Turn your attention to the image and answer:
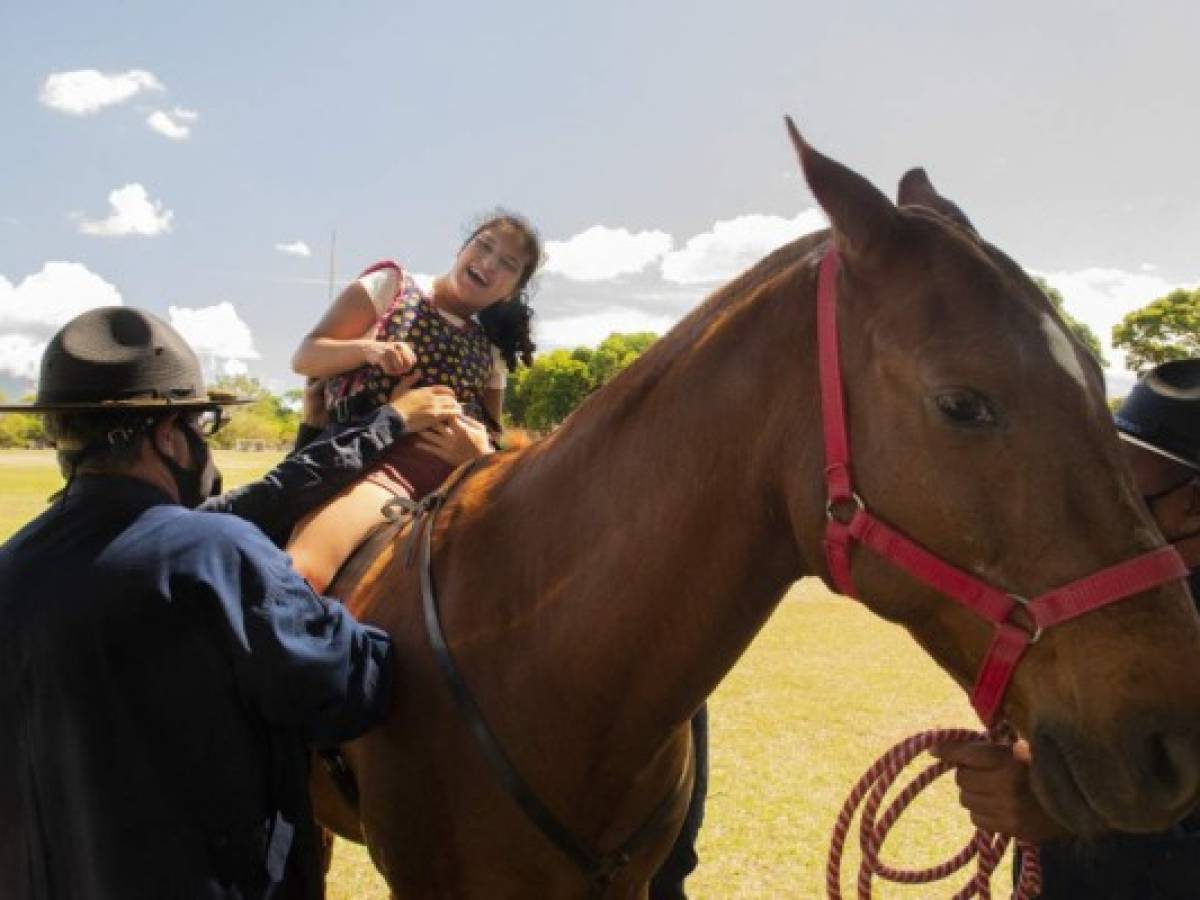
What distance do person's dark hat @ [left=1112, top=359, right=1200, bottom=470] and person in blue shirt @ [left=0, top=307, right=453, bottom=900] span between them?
2.51m

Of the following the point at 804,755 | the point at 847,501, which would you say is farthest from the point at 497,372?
the point at 804,755

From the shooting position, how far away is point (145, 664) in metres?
1.86

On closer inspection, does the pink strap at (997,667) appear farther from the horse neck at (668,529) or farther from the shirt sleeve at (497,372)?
the shirt sleeve at (497,372)

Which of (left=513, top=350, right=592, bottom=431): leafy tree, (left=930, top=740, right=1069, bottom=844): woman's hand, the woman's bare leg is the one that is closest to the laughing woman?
the woman's bare leg

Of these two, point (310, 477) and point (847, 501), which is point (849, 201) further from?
point (310, 477)

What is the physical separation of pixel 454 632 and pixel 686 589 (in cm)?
77

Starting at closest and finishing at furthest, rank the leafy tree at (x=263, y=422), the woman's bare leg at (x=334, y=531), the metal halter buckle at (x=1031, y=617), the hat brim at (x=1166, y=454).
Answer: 1. the metal halter buckle at (x=1031, y=617)
2. the hat brim at (x=1166, y=454)
3. the woman's bare leg at (x=334, y=531)
4. the leafy tree at (x=263, y=422)

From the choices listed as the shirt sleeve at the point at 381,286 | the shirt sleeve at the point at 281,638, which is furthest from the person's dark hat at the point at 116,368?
the shirt sleeve at the point at 381,286

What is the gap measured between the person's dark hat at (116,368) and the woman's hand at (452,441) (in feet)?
4.35

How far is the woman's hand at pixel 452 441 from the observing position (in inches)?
138

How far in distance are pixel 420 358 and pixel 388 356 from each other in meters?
0.33

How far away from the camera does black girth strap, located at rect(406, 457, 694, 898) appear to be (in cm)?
230

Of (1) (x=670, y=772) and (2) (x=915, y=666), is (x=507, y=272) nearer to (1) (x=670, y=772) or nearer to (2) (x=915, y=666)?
(1) (x=670, y=772)

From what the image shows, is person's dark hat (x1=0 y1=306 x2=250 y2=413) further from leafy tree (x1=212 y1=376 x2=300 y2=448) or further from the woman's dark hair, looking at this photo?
leafy tree (x1=212 y1=376 x2=300 y2=448)
